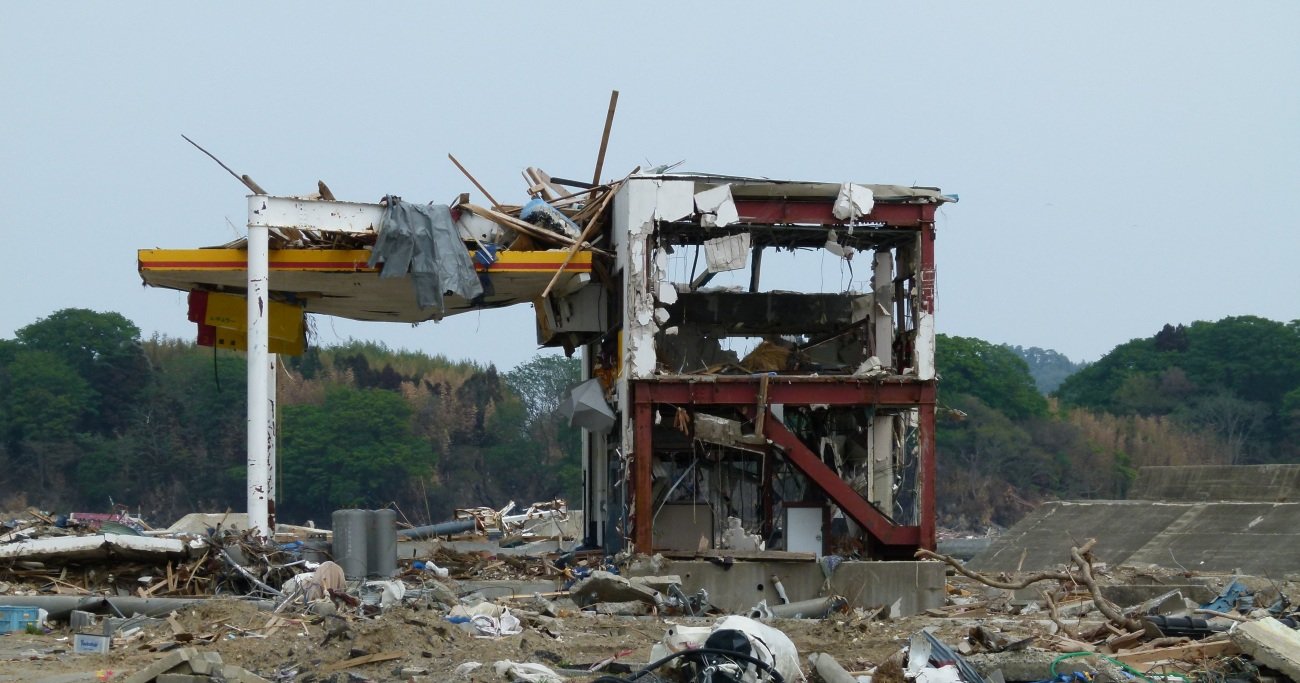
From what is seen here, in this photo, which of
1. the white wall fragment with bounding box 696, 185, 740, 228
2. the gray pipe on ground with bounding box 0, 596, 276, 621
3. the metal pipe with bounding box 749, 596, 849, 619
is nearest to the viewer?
the gray pipe on ground with bounding box 0, 596, 276, 621

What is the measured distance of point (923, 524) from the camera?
2523 centimetres

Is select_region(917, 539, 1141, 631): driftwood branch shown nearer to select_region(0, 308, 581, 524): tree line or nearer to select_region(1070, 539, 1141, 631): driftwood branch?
select_region(1070, 539, 1141, 631): driftwood branch

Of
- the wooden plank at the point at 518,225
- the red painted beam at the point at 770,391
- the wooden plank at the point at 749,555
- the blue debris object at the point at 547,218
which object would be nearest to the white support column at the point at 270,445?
the wooden plank at the point at 518,225

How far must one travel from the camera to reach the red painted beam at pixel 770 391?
24922 mm

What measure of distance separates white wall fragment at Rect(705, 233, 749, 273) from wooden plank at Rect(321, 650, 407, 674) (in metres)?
13.0

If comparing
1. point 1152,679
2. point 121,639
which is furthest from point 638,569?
point 1152,679

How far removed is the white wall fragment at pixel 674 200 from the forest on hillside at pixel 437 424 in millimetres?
40916

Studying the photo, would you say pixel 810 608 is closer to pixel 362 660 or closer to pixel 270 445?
pixel 270 445

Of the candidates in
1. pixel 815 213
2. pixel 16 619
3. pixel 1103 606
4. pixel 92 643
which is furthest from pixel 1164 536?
pixel 92 643

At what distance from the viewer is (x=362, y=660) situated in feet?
45.0

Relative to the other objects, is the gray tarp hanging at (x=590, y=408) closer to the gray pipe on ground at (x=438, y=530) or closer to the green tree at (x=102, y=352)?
the gray pipe on ground at (x=438, y=530)

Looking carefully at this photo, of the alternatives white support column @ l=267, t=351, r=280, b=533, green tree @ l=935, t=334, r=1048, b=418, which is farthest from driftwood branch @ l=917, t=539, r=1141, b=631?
green tree @ l=935, t=334, r=1048, b=418

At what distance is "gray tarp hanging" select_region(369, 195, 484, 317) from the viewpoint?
24219 millimetres

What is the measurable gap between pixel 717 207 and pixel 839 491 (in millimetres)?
4851
